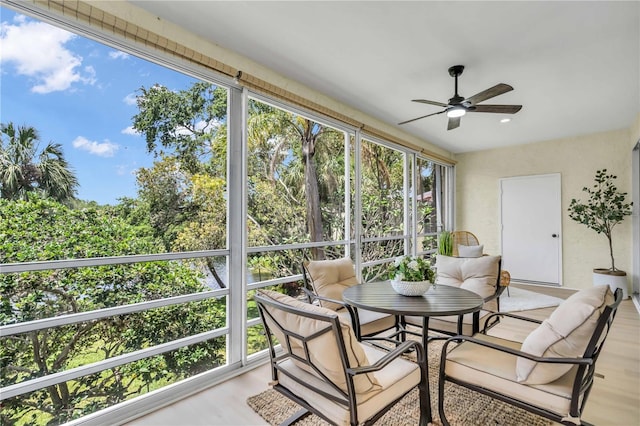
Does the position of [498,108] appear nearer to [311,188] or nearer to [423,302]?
[423,302]

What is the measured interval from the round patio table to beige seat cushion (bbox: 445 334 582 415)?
0.20m

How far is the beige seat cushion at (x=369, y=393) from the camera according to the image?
4.53 ft

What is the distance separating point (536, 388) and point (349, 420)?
0.90 m

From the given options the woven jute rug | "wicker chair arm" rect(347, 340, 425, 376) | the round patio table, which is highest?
the round patio table

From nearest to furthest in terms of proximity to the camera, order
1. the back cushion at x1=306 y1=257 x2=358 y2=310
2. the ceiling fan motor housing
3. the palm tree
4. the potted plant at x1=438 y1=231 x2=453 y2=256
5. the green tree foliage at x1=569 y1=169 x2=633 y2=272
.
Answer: the palm tree, the back cushion at x1=306 y1=257 x2=358 y2=310, the ceiling fan motor housing, the green tree foliage at x1=569 y1=169 x2=633 y2=272, the potted plant at x1=438 y1=231 x2=453 y2=256

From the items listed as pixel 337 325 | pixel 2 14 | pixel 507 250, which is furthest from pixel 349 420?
pixel 507 250

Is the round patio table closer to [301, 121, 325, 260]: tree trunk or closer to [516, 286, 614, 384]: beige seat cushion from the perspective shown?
[516, 286, 614, 384]: beige seat cushion

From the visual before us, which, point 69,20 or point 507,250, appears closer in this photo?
point 69,20

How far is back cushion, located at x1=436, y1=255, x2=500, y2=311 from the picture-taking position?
9.28ft

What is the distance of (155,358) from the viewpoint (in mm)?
2406

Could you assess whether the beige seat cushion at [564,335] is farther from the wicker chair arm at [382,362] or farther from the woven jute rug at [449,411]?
the woven jute rug at [449,411]

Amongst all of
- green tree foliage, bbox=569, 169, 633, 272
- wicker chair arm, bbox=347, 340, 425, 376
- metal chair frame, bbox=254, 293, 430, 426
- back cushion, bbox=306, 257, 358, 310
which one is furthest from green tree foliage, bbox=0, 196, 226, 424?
green tree foliage, bbox=569, 169, 633, 272

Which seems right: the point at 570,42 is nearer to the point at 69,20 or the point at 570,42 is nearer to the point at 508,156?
the point at 69,20

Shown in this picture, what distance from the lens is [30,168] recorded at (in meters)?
1.81
